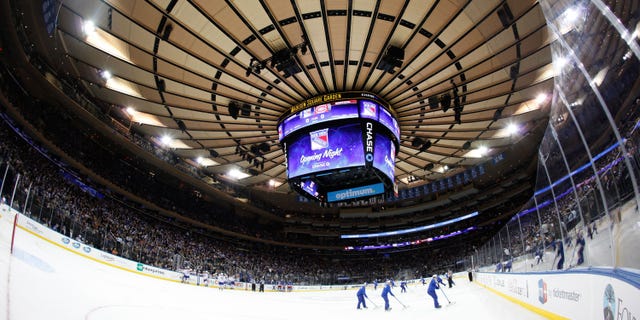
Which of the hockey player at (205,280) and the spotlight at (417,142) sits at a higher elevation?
the spotlight at (417,142)

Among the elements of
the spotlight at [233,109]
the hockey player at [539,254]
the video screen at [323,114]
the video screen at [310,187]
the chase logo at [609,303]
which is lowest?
the chase logo at [609,303]

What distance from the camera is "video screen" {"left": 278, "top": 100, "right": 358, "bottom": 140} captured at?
15.1 metres

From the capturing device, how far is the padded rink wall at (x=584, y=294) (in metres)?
2.87

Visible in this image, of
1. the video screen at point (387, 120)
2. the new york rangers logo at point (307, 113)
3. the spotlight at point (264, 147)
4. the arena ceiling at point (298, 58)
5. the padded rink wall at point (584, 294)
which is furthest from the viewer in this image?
the spotlight at point (264, 147)

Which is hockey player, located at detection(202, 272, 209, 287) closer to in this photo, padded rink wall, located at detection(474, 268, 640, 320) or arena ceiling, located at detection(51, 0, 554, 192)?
arena ceiling, located at detection(51, 0, 554, 192)

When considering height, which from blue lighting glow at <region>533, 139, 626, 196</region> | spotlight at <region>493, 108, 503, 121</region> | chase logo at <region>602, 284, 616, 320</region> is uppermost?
spotlight at <region>493, 108, 503, 121</region>

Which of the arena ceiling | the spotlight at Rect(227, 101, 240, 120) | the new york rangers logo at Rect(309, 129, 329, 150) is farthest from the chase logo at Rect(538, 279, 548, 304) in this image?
the spotlight at Rect(227, 101, 240, 120)

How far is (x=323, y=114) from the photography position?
15.5m

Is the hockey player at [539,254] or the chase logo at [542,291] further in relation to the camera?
the hockey player at [539,254]

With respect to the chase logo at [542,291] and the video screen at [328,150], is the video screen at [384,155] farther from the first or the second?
the chase logo at [542,291]

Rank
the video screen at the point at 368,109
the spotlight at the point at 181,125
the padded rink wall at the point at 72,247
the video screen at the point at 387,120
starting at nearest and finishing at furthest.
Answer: the padded rink wall at the point at 72,247, the video screen at the point at 368,109, the video screen at the point at 387,120, the spotlight at the point at 181,125

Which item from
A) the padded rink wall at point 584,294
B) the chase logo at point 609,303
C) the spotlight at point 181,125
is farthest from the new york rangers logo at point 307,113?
the chase logo at point 609,303

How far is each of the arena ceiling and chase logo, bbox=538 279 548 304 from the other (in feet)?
28.7

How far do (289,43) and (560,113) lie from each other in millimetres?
9822
